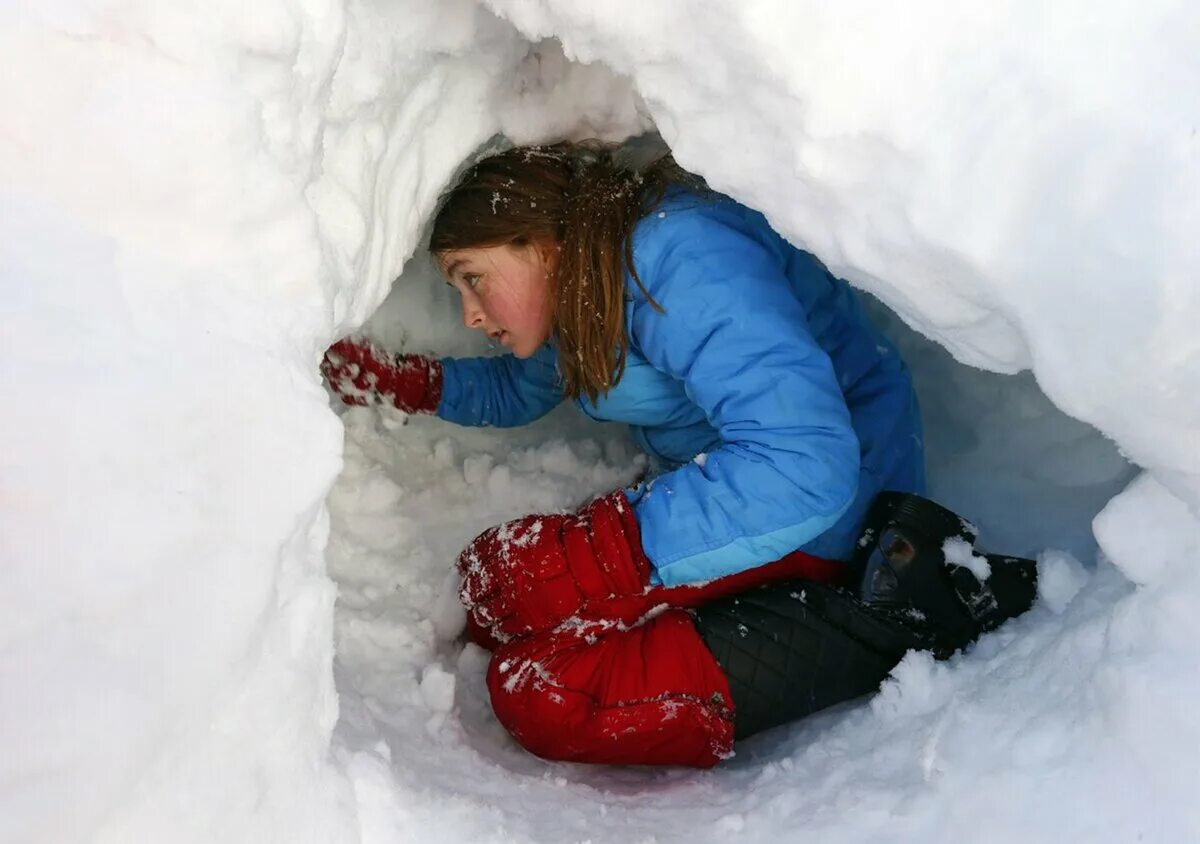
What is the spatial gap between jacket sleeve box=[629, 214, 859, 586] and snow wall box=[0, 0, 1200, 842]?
0.22 metres

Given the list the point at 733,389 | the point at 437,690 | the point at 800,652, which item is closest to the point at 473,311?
the point at 733,389

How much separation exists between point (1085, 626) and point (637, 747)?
0.67 m

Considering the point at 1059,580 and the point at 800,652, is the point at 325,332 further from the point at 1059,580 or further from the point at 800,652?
the point at 1059,580

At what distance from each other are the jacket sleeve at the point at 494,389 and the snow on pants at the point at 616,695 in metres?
0.53

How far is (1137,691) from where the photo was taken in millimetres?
878

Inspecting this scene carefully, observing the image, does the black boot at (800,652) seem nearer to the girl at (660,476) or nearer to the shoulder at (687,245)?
the girl at (660,476)

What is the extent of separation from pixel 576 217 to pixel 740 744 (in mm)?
901

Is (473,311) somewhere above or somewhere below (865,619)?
above

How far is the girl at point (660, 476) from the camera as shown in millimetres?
1321

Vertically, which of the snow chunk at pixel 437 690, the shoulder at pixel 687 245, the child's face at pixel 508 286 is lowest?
the snow chunk at pixel 437 690

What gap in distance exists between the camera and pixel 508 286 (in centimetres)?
146

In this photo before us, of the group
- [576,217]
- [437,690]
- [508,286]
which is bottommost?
[437,690]

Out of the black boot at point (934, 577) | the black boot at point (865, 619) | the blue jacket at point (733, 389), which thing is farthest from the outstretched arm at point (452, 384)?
the black boot at point (934, 577)

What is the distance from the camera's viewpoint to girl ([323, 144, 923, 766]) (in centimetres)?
132
